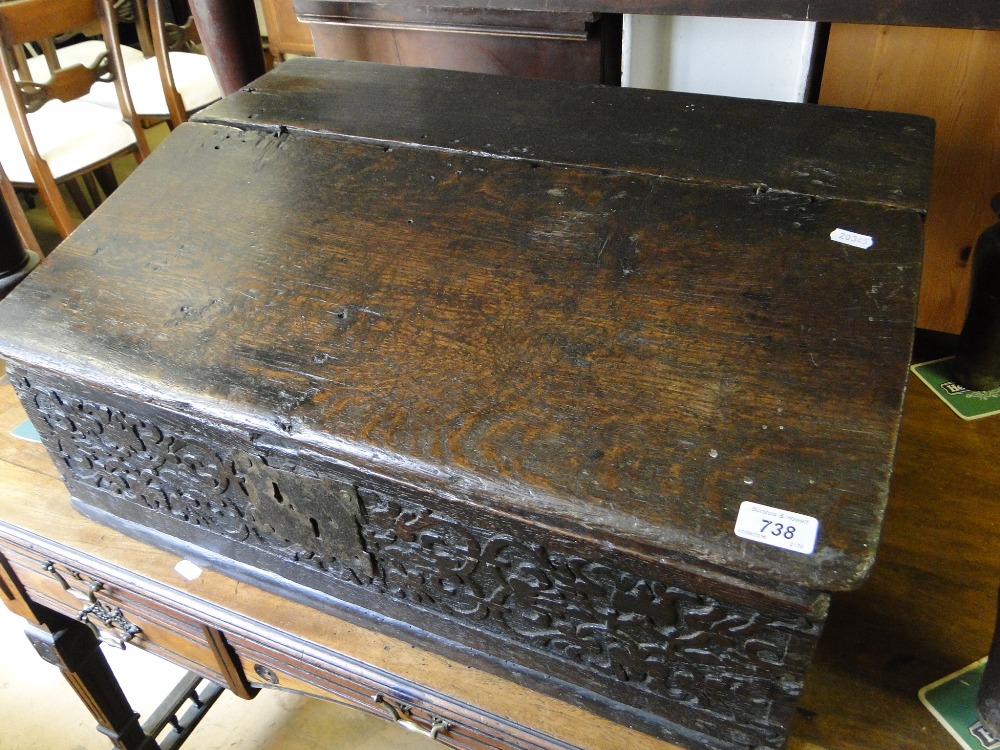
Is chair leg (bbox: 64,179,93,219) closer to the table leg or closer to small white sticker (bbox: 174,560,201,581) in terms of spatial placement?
the table leg

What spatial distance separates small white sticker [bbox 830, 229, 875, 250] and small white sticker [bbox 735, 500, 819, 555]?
1.15ft

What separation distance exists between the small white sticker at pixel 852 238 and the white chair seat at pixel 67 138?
7.76 ft

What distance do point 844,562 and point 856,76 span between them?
94 centimetres

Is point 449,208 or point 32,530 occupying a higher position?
point 449,208

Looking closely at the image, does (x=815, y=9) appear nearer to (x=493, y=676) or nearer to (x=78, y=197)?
(x=493, y=676)

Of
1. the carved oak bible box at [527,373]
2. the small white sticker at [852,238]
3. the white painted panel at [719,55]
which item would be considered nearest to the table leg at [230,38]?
the carved oak bible box at [527,373]

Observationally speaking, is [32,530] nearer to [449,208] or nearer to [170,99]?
[449,208]

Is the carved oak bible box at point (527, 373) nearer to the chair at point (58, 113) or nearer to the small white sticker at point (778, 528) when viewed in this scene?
the small white sticker at point (778, 528)

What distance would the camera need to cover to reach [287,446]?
0.82 metres

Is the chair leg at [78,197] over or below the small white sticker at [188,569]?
below

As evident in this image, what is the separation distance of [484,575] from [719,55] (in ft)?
3.74

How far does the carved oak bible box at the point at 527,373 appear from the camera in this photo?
71 cm

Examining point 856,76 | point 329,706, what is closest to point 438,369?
point 856,76

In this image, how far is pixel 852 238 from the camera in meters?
0.87
